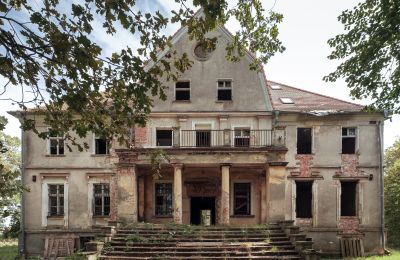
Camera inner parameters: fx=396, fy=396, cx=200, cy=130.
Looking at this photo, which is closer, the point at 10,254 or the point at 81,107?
the point at 81,107

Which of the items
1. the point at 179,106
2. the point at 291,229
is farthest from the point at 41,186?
the point at 291,229

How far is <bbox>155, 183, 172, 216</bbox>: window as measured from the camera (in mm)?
20812

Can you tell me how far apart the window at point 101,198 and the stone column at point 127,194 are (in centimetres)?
431

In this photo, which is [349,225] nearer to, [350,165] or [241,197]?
[350,165]

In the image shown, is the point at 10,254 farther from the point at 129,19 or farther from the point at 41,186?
the point at 129,19

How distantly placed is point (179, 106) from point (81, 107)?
15179mm

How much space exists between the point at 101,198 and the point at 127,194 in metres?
4.65

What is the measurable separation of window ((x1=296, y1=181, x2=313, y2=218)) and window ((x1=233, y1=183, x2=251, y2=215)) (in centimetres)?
262

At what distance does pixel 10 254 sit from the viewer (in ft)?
70.8

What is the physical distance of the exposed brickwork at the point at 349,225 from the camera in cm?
2031

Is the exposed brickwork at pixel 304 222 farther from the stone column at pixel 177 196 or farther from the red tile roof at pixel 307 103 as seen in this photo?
the stone column at pixel 177 196

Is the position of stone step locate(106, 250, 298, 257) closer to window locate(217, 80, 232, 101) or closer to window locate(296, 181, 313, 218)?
window locate(296, 181, 313, 218)

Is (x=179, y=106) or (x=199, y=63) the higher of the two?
(x=199, y=63)

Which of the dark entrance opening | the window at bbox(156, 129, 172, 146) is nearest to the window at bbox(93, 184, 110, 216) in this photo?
the window at bbox(156, 129, 172, 146)
